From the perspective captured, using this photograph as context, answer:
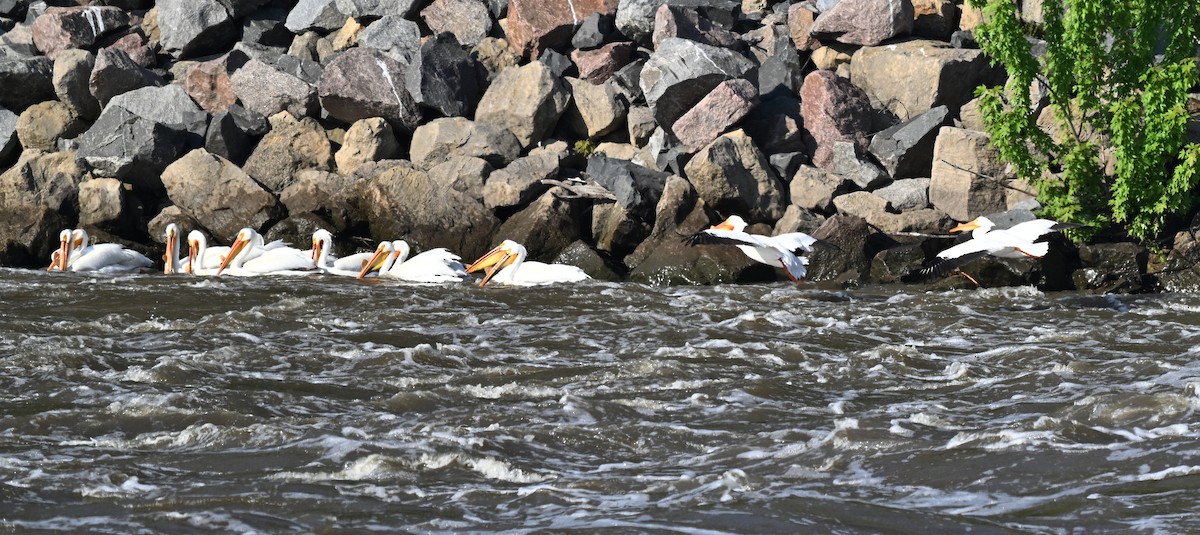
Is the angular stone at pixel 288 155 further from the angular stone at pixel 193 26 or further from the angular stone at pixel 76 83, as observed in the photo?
the angular stone at pixel 193 26

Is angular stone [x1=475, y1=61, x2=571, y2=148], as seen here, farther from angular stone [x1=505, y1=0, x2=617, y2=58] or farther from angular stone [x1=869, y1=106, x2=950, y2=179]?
angular stone [x1=869, y1=106, x2=950, y2=179]

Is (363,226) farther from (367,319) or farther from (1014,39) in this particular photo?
(1014,39)

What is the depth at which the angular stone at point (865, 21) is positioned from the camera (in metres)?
15.9

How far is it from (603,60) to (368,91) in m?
3.05

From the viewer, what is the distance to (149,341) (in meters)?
8.84

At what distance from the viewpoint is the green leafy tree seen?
12.2m

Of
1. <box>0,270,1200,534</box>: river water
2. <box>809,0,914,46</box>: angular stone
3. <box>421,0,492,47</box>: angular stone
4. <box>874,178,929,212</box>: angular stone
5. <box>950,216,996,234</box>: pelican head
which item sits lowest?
<box>0,270,1200,534</box>: river water

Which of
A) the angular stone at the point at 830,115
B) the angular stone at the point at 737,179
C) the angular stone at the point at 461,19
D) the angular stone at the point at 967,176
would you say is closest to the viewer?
the angular stone at the point at 967,176

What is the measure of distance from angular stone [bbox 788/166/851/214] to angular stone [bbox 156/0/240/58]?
9.82m

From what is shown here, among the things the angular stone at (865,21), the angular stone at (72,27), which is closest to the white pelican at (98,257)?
the angular stone at (72,27)

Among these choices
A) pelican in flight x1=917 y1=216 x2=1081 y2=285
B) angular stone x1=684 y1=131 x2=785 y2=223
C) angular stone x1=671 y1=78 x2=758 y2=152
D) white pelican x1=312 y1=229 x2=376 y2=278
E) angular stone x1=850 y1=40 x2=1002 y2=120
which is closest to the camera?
pelican in flight x1=917 y1=216 x2=1081 y2=285

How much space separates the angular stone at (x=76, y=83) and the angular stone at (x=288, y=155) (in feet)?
10.1

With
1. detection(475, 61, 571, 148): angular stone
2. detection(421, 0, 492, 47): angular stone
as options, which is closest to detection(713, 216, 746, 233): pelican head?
detection(475, 61, 571, 148): angular stone

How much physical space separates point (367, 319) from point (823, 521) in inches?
237
